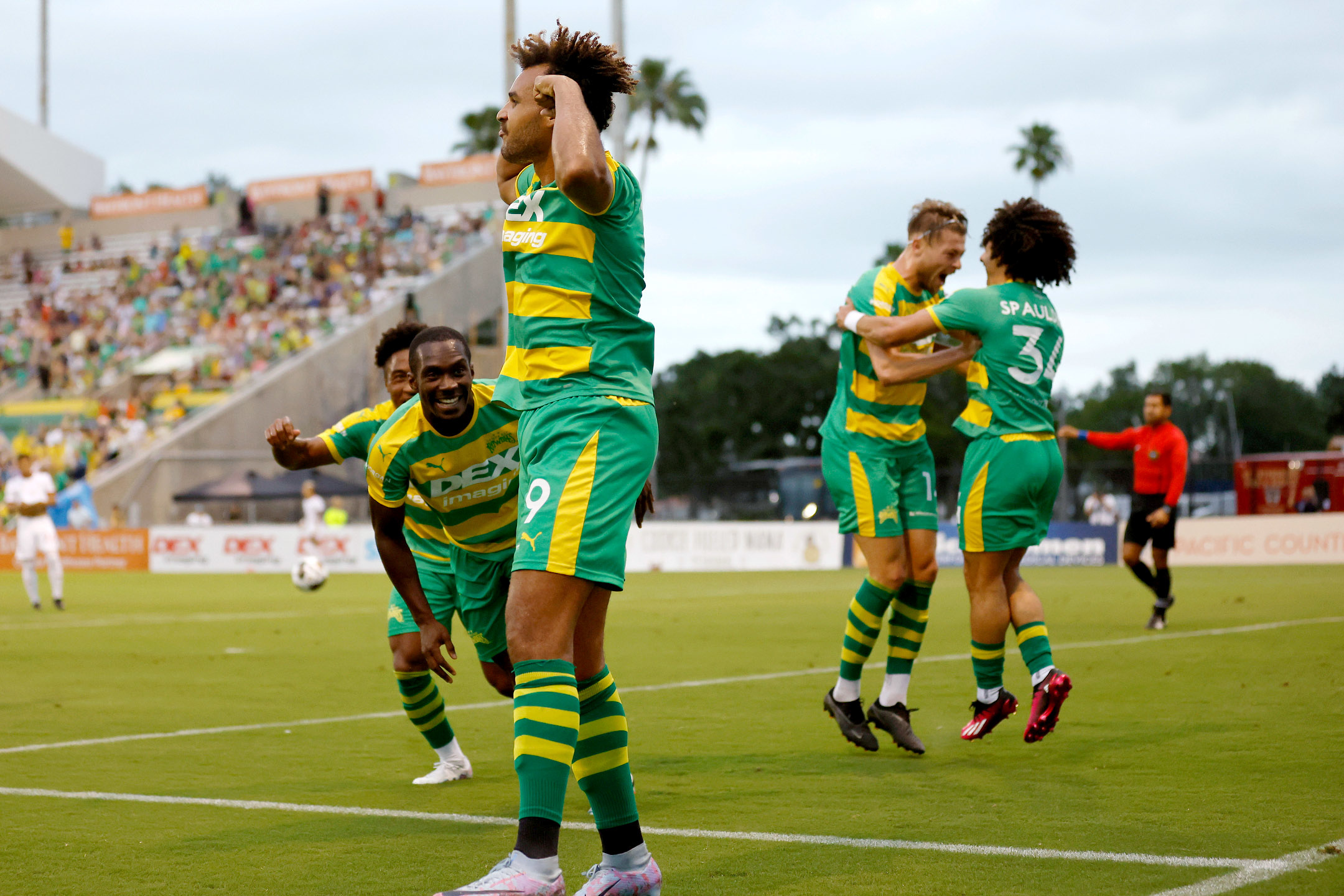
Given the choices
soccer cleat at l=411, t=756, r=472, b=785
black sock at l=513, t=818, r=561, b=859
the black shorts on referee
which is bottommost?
soccer cleat at l=411, t=756, r=472, b=785

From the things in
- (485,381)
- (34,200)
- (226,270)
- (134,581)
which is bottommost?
(134,581)

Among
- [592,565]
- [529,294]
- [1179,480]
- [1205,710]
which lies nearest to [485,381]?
[529,294]

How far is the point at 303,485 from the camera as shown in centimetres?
3541

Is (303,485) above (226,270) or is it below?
below

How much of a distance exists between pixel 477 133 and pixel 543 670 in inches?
2239

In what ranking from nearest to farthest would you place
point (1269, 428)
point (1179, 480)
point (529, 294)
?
point (529, 294) → point (1179, 480) → point (1269, 428)

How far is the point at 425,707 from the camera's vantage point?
6.41 m

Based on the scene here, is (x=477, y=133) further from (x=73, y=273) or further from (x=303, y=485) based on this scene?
(x=303, y=485)

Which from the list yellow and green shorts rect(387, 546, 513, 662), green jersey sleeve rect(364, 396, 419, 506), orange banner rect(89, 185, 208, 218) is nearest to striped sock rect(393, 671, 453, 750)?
yellow and green shorts rect(387, 546, 513, 662)

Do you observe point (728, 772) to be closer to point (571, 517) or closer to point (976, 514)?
point (976, 514)

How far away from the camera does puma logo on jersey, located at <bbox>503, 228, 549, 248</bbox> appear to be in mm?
4102

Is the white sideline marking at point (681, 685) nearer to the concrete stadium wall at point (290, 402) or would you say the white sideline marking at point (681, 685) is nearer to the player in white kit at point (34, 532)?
the player in white kit at point (34, 532)

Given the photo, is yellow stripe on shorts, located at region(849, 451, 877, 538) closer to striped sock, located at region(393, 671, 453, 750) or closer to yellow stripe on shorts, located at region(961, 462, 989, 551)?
yellow stripe on shorts, located at region(961, 462, 989, 551)

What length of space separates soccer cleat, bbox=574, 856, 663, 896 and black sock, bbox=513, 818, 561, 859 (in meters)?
0.22
